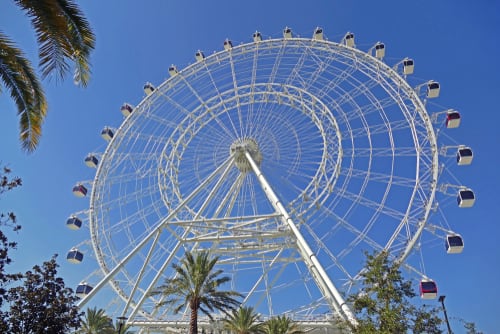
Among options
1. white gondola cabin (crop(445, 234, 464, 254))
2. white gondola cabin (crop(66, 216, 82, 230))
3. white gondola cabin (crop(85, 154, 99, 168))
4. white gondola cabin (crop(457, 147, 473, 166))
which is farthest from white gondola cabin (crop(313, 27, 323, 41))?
white gondola cabin (crop(66, 216, 82, 230))

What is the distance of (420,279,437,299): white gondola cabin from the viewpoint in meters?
22.5

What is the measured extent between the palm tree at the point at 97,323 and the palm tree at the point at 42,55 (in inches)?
691

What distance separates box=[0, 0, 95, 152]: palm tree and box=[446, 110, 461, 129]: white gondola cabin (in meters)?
25.3

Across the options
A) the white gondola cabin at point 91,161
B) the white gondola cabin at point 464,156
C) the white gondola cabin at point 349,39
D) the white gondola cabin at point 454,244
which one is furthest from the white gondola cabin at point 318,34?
the white gondola cabin at point 91,161

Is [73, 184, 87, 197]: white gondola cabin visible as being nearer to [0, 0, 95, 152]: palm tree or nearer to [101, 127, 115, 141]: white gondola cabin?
[101, 127, 115, 141]: white gondola cabin

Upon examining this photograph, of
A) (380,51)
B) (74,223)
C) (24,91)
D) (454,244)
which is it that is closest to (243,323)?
(454,244)

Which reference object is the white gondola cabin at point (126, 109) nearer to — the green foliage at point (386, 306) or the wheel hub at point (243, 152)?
the wheel hub at point (243, 152)

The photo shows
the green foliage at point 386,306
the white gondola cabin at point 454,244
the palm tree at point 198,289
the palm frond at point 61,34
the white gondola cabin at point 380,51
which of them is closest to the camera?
the palm frond at point 61,34

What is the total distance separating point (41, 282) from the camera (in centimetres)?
1157

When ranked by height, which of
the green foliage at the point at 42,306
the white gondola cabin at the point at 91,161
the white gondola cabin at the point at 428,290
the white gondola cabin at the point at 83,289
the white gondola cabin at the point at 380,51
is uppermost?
the white gondola cabin at the point at 380,51

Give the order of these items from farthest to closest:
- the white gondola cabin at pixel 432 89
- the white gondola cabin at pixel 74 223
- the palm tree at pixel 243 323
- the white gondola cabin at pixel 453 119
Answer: the white gondola cabin at pixel 74 223 < the white gondola cabin at pixel 432 89 < the white gondola cabin at pixel 453 119 < the palm tree at pixel 243 323

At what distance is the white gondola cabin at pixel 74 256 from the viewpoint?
30.0 m

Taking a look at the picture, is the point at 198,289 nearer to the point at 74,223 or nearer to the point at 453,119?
the point at 74,223

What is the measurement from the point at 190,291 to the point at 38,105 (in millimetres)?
14003
